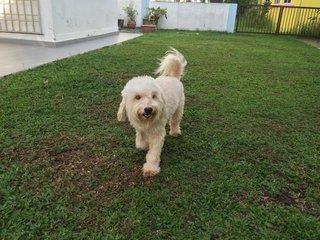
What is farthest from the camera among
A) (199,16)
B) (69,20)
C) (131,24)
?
(199,16)

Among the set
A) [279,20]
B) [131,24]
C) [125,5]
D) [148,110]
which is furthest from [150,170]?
[279,20]

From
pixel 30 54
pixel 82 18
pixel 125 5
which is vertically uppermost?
pixel 125 5

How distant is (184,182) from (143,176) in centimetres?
36

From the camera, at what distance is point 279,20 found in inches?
577

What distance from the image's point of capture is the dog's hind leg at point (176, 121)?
322 cm

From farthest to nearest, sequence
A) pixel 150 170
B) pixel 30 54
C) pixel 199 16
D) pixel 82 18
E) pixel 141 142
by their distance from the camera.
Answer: pixel 199 16 < pixel 82 18 < pixel 30 54 < pixel 141 142 < pixel 150 170

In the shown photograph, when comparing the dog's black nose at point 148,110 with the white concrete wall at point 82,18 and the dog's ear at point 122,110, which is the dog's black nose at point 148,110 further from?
the white concrete wall at point 82,18

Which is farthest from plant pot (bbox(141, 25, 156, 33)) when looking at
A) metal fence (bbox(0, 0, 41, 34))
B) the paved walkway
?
metal fence (bbox(0, 0, 41, 34))

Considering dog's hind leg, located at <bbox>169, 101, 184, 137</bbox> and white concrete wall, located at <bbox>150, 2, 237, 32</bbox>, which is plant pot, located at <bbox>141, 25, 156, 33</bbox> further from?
dog's hind leg, located at <bbox>169, 101, 184, 137</bbox>

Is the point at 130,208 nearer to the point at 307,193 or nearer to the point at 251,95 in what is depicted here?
the point at 307,193

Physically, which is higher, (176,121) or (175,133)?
(176,121)

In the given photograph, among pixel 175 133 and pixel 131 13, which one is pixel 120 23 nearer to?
pixel 131 13

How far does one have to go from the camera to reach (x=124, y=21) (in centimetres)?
1484

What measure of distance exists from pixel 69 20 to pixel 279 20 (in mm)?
10753
